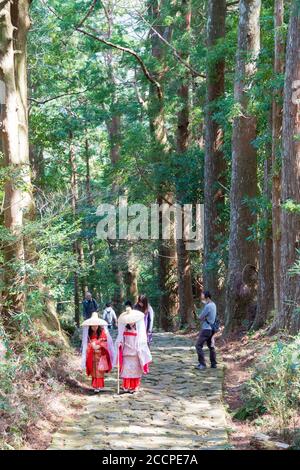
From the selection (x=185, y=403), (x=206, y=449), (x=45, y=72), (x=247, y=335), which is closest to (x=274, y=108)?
(x=247, y=335)

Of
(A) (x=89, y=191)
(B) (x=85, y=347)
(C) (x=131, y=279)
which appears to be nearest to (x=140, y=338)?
(B) (x=85, y=347)

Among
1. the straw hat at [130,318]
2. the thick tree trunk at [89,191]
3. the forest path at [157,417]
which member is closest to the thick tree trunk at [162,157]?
the thick tree trunk at [89,191]

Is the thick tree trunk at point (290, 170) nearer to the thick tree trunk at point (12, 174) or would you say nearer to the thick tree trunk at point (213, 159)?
the thick tree trunk at point (12, 174)

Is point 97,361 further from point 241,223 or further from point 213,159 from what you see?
point 213,159

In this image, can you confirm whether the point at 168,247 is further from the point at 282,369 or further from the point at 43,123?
the point at 282,369

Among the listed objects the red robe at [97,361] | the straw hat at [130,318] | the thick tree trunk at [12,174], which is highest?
the thick tree trunk at [12,174]

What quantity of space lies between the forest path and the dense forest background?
1645mm

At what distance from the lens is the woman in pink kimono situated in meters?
12.5

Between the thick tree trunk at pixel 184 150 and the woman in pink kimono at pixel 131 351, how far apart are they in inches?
540

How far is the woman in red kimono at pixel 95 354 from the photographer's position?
1241 centimetres

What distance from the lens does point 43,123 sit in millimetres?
27266

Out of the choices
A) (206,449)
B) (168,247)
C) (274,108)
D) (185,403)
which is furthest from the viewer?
(168,247)

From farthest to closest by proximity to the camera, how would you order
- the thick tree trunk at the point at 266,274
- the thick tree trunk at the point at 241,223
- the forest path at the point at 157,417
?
1. the thick tree trunk at the point at 241,223
2. the thick tree trunk at the point at 266,274
3. the forest path at the point at 157,417

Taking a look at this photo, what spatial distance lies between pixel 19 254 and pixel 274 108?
23.0ft
